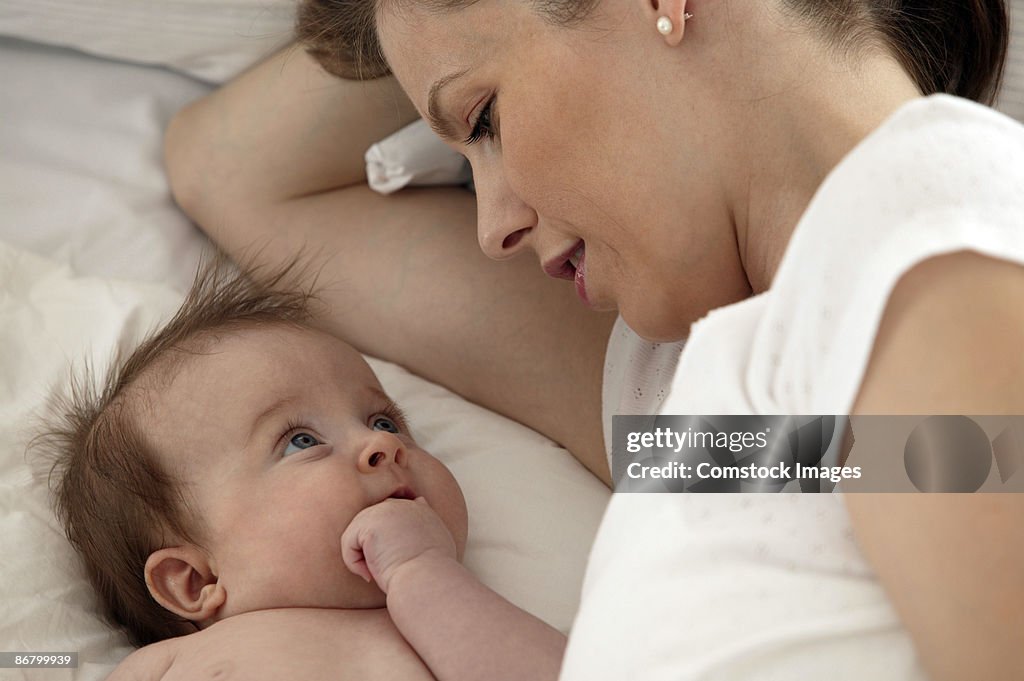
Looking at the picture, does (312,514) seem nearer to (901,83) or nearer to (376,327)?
(376,327)

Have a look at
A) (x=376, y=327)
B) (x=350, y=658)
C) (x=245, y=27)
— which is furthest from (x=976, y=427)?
(x=245, y=27)

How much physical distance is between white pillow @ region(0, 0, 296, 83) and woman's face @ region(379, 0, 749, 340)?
2.49 feet

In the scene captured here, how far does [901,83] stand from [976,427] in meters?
0.43

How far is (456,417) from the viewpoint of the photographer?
1.51 metres

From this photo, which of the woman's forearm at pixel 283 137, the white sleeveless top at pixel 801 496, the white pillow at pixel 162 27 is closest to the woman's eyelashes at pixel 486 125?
the white sleeveless top at pixel 801 496

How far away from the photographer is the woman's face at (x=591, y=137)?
39.2 inches

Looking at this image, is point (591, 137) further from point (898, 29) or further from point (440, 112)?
point (898, 29)

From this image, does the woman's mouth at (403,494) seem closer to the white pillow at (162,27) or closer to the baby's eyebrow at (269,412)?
the baby's eyebrow at (269,412)

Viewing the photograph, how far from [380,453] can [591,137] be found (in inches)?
18.0

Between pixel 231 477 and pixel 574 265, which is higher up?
pixel 574 265

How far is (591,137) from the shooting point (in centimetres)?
102

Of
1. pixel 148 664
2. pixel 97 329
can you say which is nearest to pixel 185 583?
pixel 148 664

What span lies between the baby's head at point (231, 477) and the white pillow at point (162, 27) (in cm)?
68

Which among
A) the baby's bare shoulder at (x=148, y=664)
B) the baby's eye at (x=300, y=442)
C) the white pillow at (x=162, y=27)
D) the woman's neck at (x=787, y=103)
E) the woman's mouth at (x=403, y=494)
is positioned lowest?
the baby's bare shoulder at (x=148, y=664)
